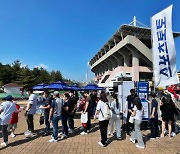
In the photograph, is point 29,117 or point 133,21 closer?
point 29,117

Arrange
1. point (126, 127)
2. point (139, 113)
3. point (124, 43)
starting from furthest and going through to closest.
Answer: point (124, 43) < point (126, 127) < point (139, 113)

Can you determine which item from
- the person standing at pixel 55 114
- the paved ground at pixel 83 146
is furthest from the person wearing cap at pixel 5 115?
the person standing at pixel 55 114

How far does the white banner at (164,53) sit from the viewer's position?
8.48 m

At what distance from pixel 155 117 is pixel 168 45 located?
285 centimetres

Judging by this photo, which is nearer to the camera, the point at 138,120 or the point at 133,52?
the point at 138,120

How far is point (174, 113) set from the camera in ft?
28.6

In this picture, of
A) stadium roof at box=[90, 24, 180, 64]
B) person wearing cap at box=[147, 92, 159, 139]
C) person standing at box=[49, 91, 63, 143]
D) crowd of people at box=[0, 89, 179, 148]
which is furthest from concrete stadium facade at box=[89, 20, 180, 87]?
person standing at box=[49, 91, 63, 143]

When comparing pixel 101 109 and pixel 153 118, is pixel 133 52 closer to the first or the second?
pixel 153 118

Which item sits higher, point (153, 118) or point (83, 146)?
point (153, 118)

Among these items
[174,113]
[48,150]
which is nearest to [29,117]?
[48,150]

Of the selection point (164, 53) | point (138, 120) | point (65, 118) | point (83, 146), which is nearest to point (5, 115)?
point (65, 118)

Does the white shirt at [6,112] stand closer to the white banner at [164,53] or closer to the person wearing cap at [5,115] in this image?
the person wearing cap at [5,115]

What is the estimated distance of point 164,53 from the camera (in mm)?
8617

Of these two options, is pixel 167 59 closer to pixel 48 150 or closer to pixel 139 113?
pixel 139 113
